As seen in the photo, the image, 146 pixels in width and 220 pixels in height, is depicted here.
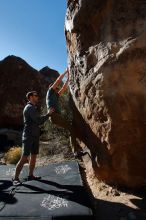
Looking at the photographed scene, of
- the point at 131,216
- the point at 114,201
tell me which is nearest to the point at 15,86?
the point at 114,201

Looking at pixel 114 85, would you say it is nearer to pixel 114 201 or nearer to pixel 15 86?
pixel 114 201

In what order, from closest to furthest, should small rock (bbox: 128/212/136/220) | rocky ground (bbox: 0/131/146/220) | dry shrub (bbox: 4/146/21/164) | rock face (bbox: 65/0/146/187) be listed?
small rock (bbox: 128/212/136/220), rocky ground (bbox: 0/131/146/220), rock face (bbox: 65/0/146/187), dry shrub (bbox: 4/146/21/164)

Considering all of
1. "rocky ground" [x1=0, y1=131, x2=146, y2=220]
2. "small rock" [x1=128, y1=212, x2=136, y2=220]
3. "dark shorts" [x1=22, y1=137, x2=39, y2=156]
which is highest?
"dark shorts" [x1=22, y1=137, x2=39, y2=156]

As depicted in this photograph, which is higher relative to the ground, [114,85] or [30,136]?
[114,85]

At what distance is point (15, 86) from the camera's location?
66.1 ft

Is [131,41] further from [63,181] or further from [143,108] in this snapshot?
[63,181]

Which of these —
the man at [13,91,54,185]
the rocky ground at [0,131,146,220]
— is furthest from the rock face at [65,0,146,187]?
the man at [13,91,54,185]

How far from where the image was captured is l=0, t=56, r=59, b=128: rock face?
1967 cm

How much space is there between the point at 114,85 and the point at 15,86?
14264 millimetres

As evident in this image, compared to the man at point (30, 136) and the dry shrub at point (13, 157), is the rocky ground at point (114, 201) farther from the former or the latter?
the dry shrub at point (13, 157)

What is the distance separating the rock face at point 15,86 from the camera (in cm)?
1967

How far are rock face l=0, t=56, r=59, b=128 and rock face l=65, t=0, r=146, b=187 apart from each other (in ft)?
40.6

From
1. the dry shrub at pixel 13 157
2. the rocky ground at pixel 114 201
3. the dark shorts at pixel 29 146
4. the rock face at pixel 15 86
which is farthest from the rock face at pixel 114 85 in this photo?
the rock face at pixel 15 86

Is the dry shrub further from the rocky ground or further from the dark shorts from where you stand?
the dark shorts
